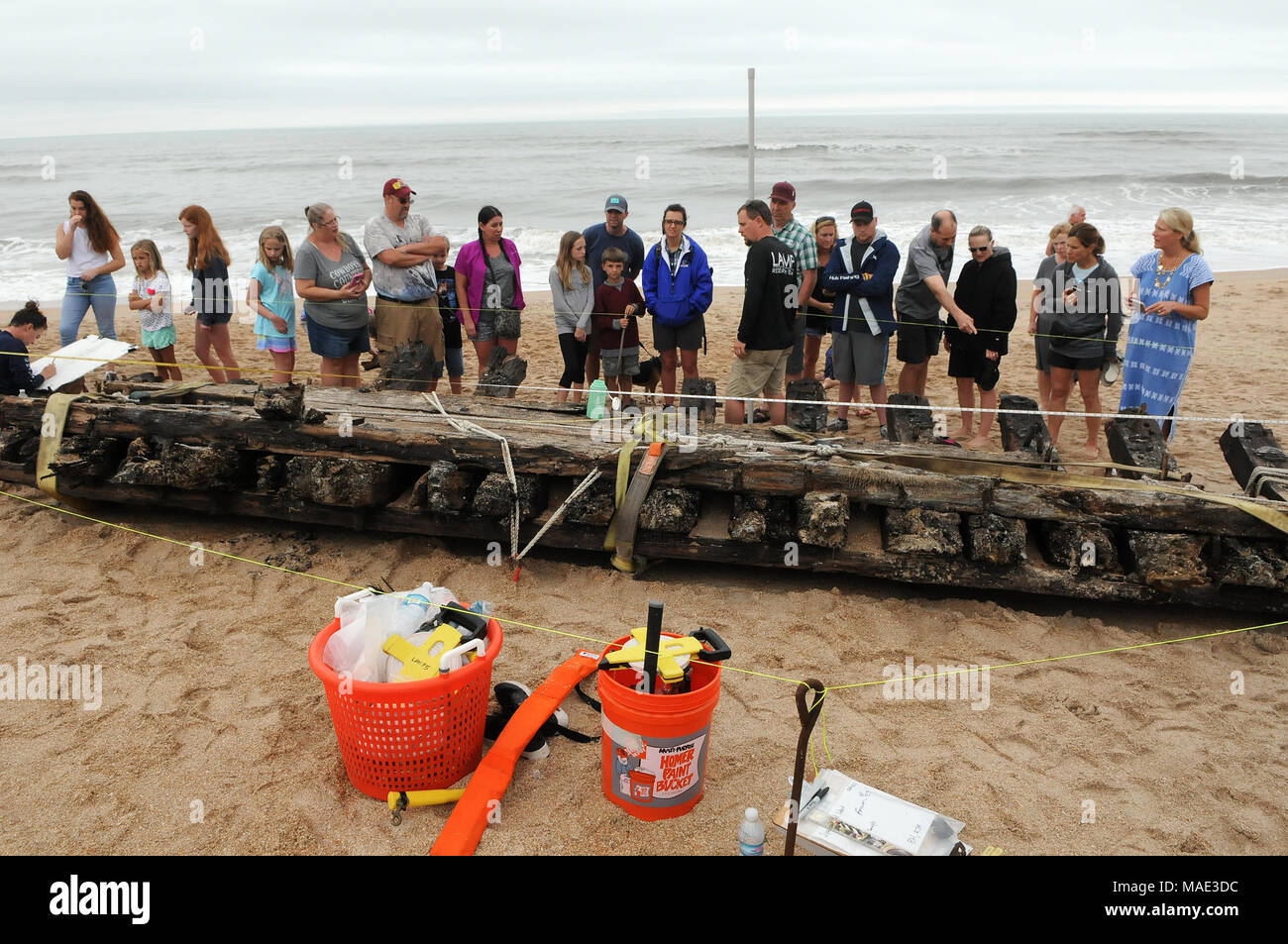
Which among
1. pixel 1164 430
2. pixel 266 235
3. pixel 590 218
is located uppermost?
pixel 590 218

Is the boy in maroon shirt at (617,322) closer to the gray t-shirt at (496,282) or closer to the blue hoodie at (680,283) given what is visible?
the blue hoodie at (680,283)

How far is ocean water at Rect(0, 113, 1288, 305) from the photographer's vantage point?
19.1 m

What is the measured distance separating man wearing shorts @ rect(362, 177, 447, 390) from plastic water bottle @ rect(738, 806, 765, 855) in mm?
4363

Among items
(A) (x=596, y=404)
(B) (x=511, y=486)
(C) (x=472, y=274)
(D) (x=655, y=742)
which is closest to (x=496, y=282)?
(C) (x=472, y=274)

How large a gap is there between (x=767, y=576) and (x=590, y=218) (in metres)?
19.2

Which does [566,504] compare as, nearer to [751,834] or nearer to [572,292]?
[751,834]

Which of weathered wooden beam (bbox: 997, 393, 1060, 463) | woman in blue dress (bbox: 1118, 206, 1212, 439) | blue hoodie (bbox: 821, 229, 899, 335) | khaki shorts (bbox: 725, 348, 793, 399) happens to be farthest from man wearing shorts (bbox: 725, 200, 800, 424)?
woman in blue dress (bbox: 1118, 206, 1212, 439)

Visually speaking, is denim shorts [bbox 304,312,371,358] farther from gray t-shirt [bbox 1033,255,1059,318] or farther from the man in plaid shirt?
gray t-shirt [bbox 1033,255,1059,318]

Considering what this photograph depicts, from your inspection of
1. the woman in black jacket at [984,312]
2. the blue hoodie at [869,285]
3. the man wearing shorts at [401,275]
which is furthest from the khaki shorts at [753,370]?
the man wearing shorts at [401,275]

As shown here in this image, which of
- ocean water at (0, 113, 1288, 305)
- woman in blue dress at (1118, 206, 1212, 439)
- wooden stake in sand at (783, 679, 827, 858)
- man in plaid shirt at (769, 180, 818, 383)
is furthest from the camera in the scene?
ocean water at (0, 113, 1288, 305)

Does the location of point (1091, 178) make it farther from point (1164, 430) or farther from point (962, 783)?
point (962, 783)

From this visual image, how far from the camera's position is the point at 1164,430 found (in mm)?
Result: 5770

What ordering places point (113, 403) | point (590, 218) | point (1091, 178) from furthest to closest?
point (1091, 178) → point (590, 218) → point (113, 403)
